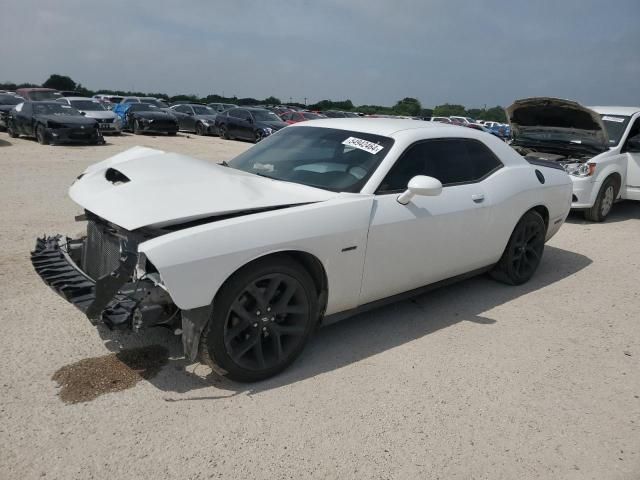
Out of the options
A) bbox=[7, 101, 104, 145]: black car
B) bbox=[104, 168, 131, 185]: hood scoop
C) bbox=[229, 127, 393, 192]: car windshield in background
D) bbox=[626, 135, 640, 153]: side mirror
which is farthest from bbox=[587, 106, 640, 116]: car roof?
bbox=[7, 101, 104, 145]: black car

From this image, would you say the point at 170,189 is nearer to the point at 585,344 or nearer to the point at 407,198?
the point at 407,198

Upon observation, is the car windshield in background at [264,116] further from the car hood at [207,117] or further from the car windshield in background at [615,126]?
the car windshield in background at [615,126]

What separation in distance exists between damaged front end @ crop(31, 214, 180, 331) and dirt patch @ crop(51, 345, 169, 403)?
0.39 m

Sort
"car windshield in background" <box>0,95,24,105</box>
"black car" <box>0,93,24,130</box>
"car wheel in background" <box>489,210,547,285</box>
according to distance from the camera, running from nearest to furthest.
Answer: "car wheel in background" <box>489,210,547,285</box> → "black car" <box>0,93,24,130</box> → "car windshield in background" <box>0,95,24,105</box>

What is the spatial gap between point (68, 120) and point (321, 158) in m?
13.5

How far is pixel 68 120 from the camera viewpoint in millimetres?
14891

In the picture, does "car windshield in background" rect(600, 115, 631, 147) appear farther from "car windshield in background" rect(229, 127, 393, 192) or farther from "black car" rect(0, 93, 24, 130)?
"black car" rect(0, 93, 24, 130)

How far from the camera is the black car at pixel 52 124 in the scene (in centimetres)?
1459

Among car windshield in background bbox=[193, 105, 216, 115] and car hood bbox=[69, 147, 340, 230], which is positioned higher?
car windshield in background bbox=[193, 105, 216, 115]

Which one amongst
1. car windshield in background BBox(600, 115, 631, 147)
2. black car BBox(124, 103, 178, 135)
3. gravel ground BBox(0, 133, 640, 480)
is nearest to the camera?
gravel ground BBox(0, 133, 640, 480)

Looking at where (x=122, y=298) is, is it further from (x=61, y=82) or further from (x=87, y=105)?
(x=61, y=82)

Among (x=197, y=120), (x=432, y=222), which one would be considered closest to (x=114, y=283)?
(x=432, y=222)

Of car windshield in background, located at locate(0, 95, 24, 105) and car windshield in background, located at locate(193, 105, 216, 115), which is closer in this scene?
car windshield in background, located at locate(0, 95, 24, 105)

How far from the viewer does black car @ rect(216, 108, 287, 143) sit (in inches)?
778
